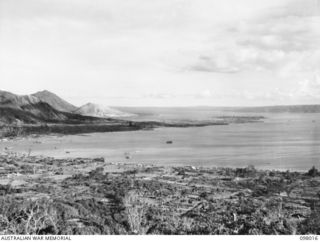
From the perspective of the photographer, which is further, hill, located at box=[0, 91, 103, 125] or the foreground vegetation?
hill, located at box=[0, 91, 103, 125]

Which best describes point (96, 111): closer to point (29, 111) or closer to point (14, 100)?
point (14, 100)

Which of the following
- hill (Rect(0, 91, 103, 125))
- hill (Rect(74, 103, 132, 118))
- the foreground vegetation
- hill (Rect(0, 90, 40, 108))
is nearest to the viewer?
the foreground vegetation

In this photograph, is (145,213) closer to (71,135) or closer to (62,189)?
(62,189)

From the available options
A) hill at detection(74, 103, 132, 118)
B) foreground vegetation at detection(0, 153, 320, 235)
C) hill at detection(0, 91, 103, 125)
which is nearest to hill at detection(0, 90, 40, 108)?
hill at detection(0, 91, 103, 125)

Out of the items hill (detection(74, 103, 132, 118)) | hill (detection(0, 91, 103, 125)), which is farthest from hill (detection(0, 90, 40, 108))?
hill (detection(74, 103, 132, 118))

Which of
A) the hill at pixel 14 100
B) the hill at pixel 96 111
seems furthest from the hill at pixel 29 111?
the hill at pixel 96 111

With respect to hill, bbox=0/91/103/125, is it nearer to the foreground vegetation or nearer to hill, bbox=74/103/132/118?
hill, bbox=74/103/132/118

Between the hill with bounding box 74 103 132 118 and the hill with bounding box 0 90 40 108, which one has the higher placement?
the hill with bounding box 0 90 40 108

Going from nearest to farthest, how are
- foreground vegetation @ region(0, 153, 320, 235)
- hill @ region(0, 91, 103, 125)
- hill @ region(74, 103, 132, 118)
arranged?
1. foreground vegetation @ region(0, 153, 320, 235)
2. hill @ region(0, 91, 103, 125)
3. hill @ region(74, 103, 132, 118)

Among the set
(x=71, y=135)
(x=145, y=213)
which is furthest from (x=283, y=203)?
(x=71, y=135)

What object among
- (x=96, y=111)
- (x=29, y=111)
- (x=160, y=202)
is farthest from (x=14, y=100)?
(x=160, y=202)
